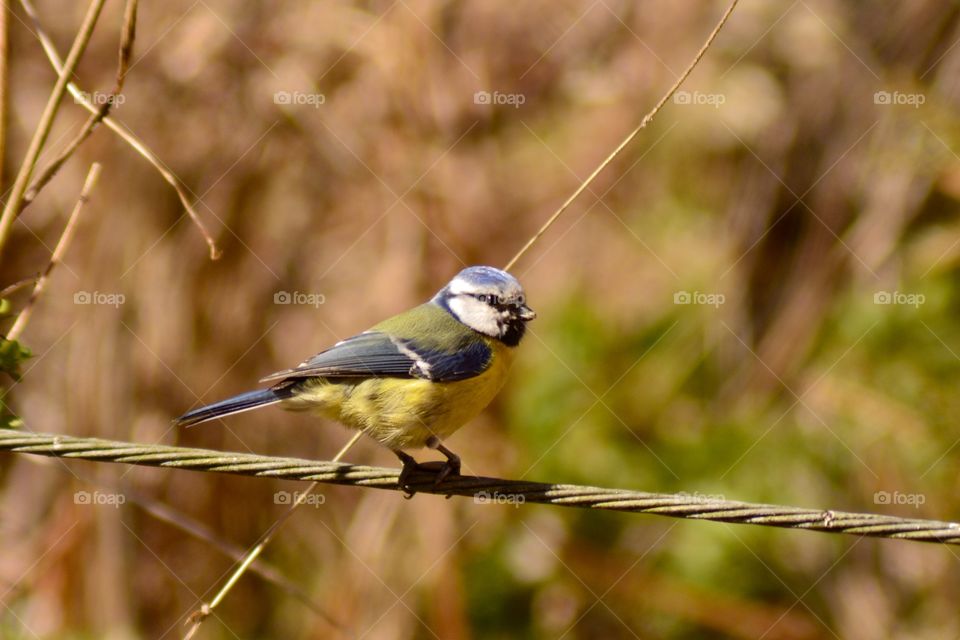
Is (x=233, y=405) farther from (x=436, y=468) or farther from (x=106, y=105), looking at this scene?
(x=106, y=105)

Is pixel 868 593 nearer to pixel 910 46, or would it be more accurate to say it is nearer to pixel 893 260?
pixel 893 260

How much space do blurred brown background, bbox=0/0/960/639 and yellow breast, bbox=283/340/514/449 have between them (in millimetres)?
2107

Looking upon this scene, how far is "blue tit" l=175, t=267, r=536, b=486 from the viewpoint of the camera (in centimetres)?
390

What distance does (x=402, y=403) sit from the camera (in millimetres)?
3912

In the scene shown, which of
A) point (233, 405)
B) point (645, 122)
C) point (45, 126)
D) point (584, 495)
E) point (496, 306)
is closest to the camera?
point (584, 495)

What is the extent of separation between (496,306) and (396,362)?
1.64ft

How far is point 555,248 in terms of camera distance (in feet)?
27.6

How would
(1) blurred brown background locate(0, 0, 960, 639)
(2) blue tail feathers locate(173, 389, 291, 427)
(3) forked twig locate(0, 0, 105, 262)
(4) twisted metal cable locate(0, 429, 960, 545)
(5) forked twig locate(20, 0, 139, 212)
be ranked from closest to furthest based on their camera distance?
(4) twisted metal cable locate(0, 429, 960, 545) < (3) forked twig locate(0, 0, 105, 262) < (5) forked twig locate(20, 0, 139, 212) < (2) blue tail feathers locate(173, 389, 291, 427) < (1) blurred brown background locate(0, 0, 960, 639)

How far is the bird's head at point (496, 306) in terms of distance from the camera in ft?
13.8

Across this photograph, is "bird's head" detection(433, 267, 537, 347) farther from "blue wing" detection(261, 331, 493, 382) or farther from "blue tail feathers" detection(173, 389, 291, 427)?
"blue tail feathers" detection(173, 389, 291, 427)

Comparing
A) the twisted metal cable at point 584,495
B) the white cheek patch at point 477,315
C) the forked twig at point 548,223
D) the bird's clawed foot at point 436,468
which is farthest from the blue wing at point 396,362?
the twisted metal cable at point 584,495

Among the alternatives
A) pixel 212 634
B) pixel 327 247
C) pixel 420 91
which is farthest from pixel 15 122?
pixel 212 634

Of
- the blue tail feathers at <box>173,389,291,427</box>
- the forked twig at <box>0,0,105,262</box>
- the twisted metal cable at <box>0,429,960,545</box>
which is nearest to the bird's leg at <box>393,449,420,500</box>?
the twisted metal cable at <box>0,429,960,545</box>

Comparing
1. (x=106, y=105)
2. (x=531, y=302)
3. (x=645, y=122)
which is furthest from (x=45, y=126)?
(x=531, y=302)
